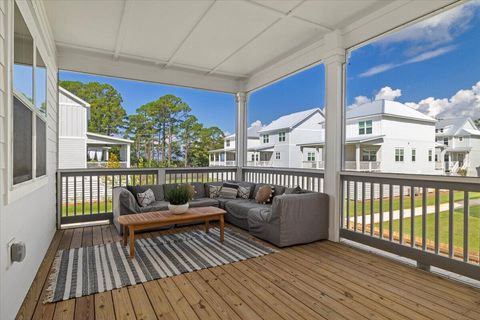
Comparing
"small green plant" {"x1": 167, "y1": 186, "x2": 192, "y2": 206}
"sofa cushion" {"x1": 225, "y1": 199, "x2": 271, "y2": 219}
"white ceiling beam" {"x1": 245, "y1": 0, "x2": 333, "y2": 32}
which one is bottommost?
"sofa cushion" {"x1": 225, "y1": 199, "x2": 271, "y2": 219}

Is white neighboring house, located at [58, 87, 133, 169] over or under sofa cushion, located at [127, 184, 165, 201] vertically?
over

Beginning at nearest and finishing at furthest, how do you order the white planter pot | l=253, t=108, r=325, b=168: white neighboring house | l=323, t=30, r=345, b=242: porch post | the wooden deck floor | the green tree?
the wooden deck floor → the white planter pot → l=323, t=30, r=345, b=242: porch post → l=253, t=108, r=325, b=168: white neighboring house → the green tree

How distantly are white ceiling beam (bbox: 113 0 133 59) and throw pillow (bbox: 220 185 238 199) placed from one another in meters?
3.13

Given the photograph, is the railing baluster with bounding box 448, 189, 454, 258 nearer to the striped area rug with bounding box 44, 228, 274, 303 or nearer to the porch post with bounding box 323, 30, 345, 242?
the porch post with bounding box 323, 30, 345, 242

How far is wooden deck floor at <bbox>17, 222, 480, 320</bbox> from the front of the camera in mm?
2123

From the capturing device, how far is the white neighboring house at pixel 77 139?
4.78 meters

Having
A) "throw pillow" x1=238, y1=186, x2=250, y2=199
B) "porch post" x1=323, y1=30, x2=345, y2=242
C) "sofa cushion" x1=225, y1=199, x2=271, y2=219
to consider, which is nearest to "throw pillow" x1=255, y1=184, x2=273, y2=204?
"sofa cushion" x1=225, y1=199, x2=271, y2=219

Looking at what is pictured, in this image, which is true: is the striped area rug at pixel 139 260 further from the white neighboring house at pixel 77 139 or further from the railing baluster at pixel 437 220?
the white neighboring house at pixel 77 139

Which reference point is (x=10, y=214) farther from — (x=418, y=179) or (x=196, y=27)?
(x=418, y=179)

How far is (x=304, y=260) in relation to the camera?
3.24 metres

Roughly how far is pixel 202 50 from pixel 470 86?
12.2ft

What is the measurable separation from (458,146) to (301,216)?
1.94m

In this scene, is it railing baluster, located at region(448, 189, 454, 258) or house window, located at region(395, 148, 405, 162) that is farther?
house window, located at region(395, 148, 405, 162)

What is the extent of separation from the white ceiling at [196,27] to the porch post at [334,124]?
31 centimetres
